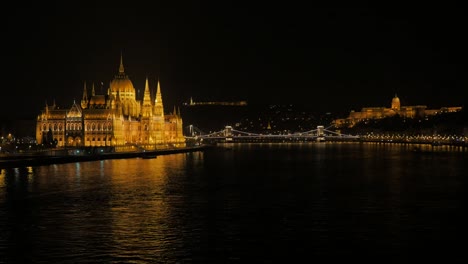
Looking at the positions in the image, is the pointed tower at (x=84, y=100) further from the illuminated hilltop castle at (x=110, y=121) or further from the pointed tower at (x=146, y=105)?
the pointed tower at (x=146, y=105)

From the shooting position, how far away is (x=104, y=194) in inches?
1093

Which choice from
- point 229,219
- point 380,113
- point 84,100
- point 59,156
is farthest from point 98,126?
point 380,113

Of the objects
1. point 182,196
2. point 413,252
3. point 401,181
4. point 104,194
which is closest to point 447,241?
point 413,252

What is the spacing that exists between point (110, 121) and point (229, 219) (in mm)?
56315

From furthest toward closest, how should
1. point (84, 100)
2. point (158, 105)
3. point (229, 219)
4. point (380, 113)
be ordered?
point (380, 113) < point (158, 105) < point (84, 100) < point (229, 219)

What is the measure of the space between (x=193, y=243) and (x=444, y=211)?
9196 millimetres

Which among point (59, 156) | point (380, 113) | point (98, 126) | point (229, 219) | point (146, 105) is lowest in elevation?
point (229, 219)

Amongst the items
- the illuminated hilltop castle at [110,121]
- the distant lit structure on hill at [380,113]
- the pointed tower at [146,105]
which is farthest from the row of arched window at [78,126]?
the distant lit structure on hill at [380,113]

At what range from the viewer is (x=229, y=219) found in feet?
68.0

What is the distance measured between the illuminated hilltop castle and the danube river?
39.9 metres

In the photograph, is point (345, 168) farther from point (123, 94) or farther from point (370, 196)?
point (123, 94)

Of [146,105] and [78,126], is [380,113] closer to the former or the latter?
[146,105]

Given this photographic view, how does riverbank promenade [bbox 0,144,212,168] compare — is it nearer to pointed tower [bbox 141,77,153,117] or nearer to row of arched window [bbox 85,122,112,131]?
row of arched window [bbox 85,122,112,131]

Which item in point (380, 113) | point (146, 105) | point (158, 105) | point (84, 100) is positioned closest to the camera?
point (84, 100)
